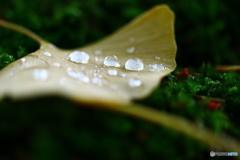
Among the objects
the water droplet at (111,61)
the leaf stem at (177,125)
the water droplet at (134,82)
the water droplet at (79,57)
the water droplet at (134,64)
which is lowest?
the leaf stem at (177,125)

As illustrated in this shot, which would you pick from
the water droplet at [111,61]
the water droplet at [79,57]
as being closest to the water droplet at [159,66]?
the water droplet at [111,61]

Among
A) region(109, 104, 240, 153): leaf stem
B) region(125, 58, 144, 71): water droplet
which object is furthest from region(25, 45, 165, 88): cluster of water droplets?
region(109, 104, 240, 153): leaf stem

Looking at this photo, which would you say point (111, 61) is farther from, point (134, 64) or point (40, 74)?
point (40, 74)

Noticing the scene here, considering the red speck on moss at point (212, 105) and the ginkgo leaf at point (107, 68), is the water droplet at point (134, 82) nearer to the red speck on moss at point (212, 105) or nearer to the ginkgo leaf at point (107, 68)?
the ginkgo leaf at point (107, 68)

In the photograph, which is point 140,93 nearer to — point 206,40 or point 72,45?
point 72,45

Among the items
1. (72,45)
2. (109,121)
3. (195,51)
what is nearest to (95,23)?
(72,45)

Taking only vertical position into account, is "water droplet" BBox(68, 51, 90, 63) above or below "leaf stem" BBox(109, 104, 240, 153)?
above

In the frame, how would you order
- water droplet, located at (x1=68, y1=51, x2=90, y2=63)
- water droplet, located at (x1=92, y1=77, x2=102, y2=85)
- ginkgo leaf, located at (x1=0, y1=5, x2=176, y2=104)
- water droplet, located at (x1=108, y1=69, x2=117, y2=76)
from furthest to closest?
water droplet, located at (x1=68, y1=51, x2=90, y2=63), water droplet, located at (x1=108, y1=69, x2=117, y2=76), water droplet, located at (x1=92, y1=77, x2=102, y2=85), ginkgo leaf, located at (x1=0, y1=5, x2=176, y2=104)

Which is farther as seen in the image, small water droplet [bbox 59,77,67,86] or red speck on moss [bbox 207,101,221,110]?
red speck on moss [bbox 207,101,221,110]

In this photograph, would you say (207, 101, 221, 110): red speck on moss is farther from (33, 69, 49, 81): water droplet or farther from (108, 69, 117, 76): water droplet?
(33, 69, 49, 81): water droplet
